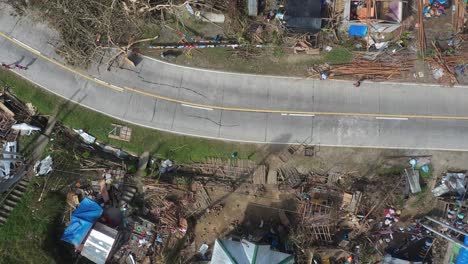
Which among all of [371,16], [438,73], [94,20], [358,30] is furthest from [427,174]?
[94,20]

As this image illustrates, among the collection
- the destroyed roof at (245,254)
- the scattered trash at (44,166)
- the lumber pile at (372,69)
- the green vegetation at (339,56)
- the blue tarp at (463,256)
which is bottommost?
the destroyed roof at (245,254)

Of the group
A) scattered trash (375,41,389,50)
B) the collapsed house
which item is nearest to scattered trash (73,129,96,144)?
the collapsed house

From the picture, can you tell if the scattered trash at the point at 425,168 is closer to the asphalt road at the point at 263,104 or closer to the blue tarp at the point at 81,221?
the asphalt road at the point at 263,104

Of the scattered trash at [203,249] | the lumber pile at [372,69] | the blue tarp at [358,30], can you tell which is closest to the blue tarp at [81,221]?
the scattered trash at [203,249]

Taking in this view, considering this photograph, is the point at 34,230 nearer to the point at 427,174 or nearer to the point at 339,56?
the point at 339,56

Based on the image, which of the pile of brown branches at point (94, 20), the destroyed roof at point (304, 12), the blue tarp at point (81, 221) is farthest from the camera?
the destroyed roof at point (304, 12)

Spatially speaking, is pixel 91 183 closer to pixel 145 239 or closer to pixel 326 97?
pixel 145 239
